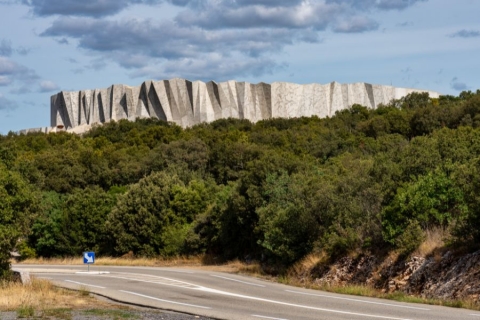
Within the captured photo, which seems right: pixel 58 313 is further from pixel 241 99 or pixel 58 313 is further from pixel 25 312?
pixel 241 99

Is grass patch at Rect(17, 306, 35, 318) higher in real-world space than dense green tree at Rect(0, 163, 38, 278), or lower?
lower

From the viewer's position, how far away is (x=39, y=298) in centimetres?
1945

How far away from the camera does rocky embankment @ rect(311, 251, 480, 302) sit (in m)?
18.3

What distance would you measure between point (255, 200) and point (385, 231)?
17.2 meters

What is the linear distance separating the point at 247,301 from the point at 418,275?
5371 mm

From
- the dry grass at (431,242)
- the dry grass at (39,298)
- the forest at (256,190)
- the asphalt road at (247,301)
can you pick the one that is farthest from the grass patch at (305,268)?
the dry grass at (39,298)

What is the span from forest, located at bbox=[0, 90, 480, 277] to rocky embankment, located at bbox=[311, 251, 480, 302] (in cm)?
61

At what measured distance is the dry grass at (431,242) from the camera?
21391 millimetres

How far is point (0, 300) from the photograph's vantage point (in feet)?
59.5

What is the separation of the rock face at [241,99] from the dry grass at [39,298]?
306 feet

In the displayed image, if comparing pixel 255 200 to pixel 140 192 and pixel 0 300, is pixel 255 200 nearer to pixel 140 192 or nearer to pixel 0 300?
pixel 140 192

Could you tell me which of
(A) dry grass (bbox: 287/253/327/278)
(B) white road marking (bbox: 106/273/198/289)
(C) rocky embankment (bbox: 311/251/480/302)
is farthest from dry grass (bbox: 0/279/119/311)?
(A) dry grass (bbox: 287/253/327/278)

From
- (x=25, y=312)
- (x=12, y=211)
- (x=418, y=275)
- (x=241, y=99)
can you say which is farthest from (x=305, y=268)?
(x=241, y=99)

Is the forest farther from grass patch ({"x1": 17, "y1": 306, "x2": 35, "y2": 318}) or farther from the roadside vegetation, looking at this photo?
grass patch ({"x1": 17, "y1": 306, "x2": 35, "y2": 318})
